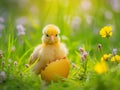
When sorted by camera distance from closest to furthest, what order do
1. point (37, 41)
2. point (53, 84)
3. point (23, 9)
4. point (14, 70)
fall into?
point (53, 84)
point (14, 70)
point (37, 41)
point (23, 9)

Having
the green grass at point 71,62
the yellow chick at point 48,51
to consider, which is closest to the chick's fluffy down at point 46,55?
the yellow chick at point 48,51

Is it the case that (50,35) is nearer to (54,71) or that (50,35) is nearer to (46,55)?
(46,55)

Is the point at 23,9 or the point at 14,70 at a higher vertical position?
the point at 23,9

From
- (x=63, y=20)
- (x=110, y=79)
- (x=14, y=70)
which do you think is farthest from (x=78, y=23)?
(x=110, y=79)

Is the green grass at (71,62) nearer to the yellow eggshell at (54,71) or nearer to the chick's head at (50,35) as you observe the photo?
the yellow eggshell at (54,71)

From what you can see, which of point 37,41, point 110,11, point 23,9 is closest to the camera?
point 37,41

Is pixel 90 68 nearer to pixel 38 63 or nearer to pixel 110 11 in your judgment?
pixel 38 63

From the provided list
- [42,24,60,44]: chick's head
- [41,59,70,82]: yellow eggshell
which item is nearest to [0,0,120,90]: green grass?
[41,59,70,82]: yellow eggshell
